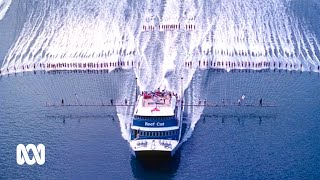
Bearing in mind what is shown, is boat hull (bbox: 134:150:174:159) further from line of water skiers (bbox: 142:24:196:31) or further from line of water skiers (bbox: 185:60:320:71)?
line of water skiers (bbox: 142:24:196:31)

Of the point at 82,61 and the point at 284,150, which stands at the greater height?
the point at 82,61

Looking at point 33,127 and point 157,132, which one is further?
point 33,127

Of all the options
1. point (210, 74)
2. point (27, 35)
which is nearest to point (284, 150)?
point (210, 74)

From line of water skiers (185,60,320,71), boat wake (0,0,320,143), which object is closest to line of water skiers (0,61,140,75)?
boat wake (0,0,320,143)

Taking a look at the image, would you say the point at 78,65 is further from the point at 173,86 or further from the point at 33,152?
the point at 33,152

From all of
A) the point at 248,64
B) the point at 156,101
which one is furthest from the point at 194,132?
the point at 248,64

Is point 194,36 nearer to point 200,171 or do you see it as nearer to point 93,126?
point 93,126

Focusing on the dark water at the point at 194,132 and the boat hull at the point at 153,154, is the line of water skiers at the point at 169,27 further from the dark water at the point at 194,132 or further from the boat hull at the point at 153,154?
the boat hull at the point at 153,154
